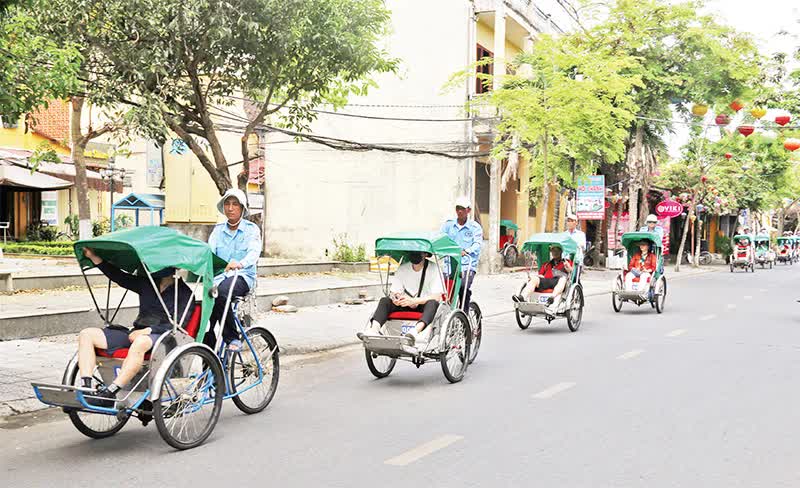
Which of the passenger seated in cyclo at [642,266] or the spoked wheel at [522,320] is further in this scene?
the passenger seated in cyclo at [642,266]

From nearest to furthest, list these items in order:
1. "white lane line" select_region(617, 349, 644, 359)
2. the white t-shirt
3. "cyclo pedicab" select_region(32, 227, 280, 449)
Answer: "cyclo pedicab" select_region(32, 227, 280, 449)
the white t-shirt
"white lane line" select_region(617, 349, 644, 359)

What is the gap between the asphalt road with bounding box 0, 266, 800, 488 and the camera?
529 cm

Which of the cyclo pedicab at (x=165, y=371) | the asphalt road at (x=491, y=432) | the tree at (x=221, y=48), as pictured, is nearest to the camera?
the asphalt road at (x=491, y=432)

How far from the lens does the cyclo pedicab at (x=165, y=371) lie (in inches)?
220

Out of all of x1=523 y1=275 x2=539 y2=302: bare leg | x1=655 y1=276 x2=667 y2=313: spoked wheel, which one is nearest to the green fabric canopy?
x1=523 y1=275 x2=539 y2=302: bare leg

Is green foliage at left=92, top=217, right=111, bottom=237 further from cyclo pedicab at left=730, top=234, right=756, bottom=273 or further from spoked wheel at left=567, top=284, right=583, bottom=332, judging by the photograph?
cyclo pedicab at left=730, top=234, right=756, bottom=273

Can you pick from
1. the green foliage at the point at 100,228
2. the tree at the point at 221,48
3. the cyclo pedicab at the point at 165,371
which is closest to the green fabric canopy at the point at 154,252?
the cyclo pedicab at the point at 165,371

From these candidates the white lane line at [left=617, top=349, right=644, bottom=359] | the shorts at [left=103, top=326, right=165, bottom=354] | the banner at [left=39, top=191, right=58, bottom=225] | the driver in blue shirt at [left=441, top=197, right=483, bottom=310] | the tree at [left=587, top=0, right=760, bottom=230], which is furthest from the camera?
the banner at [left=39, top=191, right=58, bottom=225]

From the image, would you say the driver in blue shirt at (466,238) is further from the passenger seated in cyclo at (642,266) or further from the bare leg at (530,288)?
the passenger seated in cyclo at (642,266)

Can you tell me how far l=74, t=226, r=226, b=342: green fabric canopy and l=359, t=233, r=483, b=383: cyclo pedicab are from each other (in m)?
2.27

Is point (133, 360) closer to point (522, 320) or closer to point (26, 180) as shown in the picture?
point (522, 320)

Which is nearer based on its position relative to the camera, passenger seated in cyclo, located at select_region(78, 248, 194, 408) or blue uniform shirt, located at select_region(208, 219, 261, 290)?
passenger seated in cyclo, located at select_region(78, 248, 194, 408)

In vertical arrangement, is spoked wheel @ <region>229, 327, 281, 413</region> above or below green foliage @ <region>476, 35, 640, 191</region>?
below

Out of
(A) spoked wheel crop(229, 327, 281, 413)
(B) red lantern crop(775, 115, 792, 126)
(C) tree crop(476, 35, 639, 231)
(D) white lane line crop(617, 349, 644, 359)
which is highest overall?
(C) tree crop(476, 35, 639, 231)
